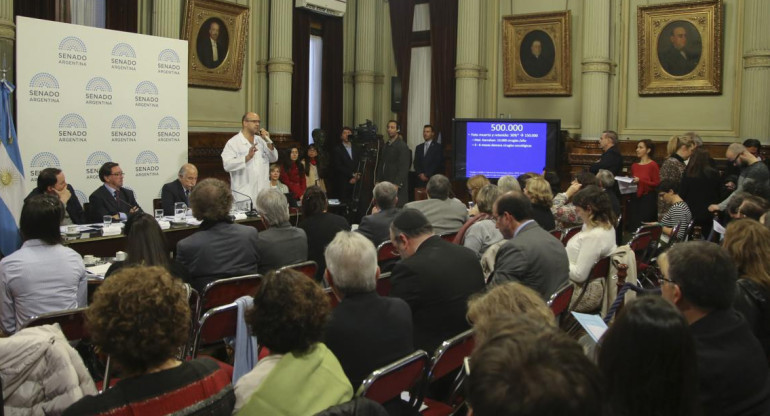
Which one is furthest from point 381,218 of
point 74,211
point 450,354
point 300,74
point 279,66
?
point 300,74

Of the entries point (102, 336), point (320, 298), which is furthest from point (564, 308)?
point (102, 336)

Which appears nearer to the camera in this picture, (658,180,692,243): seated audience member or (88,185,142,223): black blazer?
(658,180,692,243): seated audience member

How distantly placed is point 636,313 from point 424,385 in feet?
3.78

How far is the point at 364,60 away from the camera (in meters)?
12.0

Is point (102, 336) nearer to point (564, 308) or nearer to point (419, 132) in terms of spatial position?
point (564, 308)

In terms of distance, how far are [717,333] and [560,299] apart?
1.38 metres

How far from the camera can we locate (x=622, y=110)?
1033 centimetres

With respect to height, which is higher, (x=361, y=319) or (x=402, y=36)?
(x=402, y=36)

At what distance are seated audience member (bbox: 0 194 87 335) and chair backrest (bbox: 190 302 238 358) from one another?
0.80 m

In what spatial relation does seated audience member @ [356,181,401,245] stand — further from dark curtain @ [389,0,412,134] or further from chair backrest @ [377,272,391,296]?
dark curtain @ [389,0,412,134]

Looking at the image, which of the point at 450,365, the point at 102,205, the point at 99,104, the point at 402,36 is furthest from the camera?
the point at 402,36

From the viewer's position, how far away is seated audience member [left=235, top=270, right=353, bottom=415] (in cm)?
206

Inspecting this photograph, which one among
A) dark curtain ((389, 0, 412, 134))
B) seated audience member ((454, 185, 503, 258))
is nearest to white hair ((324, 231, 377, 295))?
seated audience member ((454, 185, 503, 258))

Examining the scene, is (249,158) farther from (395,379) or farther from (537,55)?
(395,379)
